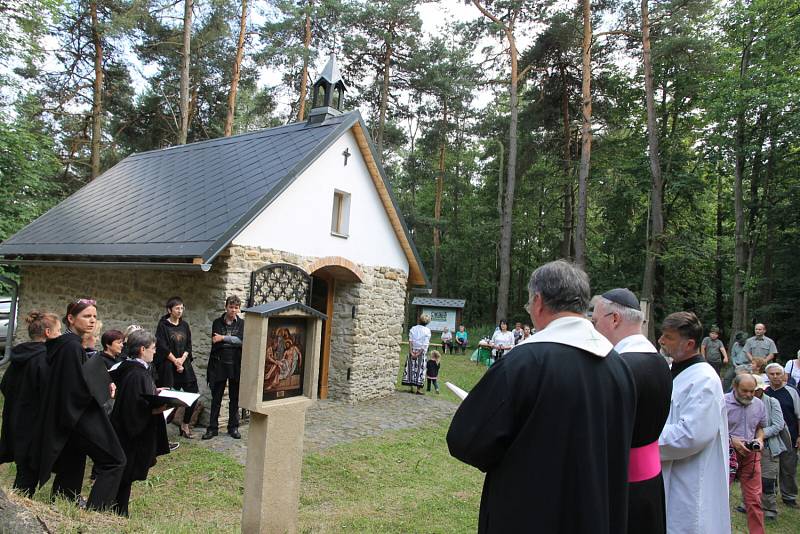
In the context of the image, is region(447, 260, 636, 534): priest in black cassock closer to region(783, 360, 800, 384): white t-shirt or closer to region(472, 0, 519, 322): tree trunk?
region(783, 360, 800, 384): white t-shirt

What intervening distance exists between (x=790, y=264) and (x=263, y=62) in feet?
58.8

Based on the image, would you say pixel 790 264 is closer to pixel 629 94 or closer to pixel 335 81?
pixel 629 94

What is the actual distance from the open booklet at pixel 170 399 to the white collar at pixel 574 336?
2851 millimetres

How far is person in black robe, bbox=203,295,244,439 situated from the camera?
673 centimetres

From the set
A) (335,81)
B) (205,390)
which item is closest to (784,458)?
(205,390)

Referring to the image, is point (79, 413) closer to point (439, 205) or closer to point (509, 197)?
point (509, 197)

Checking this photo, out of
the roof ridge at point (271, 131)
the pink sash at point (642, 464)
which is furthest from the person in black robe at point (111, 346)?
the roof ridge at point (271, 131)

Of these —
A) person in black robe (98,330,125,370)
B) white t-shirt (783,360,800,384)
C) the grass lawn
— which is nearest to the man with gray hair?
the grass lawn

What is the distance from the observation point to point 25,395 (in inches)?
158

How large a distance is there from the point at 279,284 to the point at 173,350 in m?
2.12

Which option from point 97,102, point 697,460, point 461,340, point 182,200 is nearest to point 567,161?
point 461,340

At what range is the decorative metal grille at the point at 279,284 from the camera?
7.71 meters

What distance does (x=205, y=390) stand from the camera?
7473 mm

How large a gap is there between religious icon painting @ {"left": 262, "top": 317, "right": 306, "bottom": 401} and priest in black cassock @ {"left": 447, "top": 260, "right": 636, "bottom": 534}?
2386 mm
